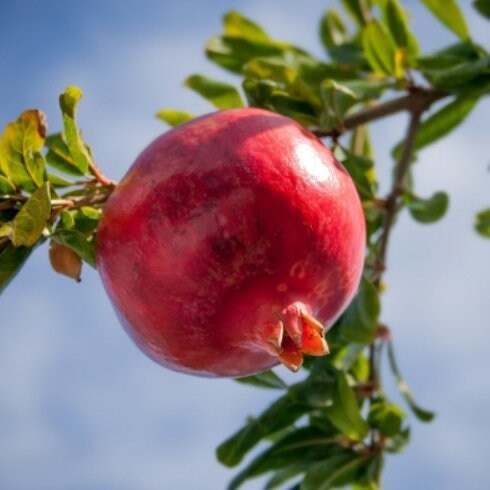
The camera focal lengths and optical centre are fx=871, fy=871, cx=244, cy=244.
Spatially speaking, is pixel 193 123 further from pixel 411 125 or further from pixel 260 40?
pixel 260 40

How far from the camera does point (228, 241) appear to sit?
125 cm

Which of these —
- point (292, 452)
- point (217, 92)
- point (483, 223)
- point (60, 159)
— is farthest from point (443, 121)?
point (60, 159)

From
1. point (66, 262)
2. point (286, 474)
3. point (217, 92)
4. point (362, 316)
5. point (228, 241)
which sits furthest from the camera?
point (286, 474)

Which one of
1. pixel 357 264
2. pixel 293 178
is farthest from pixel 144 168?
pixel 357 264

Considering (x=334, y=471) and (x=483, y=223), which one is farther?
(x=483, y=223)

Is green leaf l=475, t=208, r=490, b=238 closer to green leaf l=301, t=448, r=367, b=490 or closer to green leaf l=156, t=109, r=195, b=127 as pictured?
green leaf l=301, t=448, r=367, b=490

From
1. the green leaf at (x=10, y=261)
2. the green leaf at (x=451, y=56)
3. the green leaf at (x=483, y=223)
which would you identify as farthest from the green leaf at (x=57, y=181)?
the green leaf at (x=483, y=223)

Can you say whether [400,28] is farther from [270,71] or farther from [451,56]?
[270,71]

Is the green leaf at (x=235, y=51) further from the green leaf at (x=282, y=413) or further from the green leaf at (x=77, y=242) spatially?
the green leaf at (x=77, y=242)

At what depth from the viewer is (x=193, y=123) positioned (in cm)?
141

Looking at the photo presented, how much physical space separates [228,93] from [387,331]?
0.81m

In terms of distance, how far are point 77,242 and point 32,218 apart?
87mm

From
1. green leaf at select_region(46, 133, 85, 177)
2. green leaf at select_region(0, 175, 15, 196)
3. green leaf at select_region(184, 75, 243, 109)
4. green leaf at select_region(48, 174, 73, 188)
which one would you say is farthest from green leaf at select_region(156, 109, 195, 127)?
green leaf at select_region(0, 175, 15, 196)

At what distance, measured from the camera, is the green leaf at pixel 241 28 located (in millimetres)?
2771
